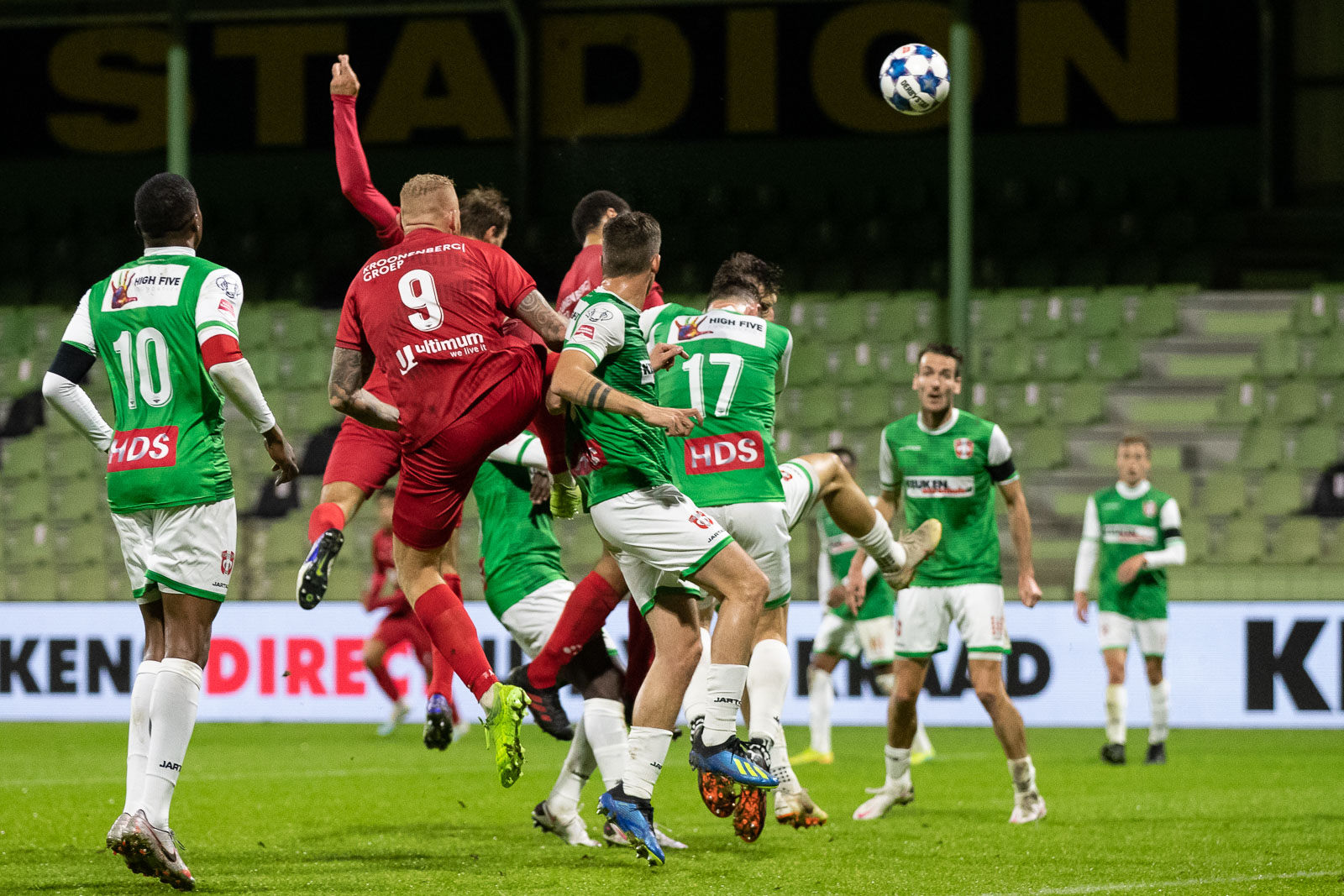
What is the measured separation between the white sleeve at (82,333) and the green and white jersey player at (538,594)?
162cm

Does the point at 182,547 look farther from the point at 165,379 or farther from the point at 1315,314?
the point at 1315,314

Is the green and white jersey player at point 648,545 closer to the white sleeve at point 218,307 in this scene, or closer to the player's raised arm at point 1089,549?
the white sleeve at point 218,307

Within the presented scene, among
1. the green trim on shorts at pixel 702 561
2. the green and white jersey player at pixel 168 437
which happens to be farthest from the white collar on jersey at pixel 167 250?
the green trim on shorts at pixel 702 561

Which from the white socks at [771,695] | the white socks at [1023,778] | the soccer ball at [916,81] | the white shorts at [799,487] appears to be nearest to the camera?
the white socks at [771,695]

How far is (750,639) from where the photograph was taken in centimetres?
622

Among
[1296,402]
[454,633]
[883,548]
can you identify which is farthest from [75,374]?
[1296,402]

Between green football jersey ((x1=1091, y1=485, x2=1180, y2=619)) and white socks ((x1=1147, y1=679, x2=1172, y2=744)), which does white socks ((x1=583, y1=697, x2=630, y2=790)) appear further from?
green football jersey ((x1=1091, y1=485, x2=1180, y2=619))

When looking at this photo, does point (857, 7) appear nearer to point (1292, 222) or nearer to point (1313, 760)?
point (1292, 222)

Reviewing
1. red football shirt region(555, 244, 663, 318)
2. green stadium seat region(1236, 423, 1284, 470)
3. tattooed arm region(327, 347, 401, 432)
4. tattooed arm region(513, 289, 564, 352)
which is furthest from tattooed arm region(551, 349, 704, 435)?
green stadium seat region(1236, 423, 1284, 470)

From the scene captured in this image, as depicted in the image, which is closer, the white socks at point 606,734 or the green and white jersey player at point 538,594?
the white socks at point 606,734

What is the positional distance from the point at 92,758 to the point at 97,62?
1116cm

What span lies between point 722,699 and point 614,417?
42.7 inches

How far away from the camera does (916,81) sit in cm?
929

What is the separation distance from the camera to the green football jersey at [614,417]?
6.09m
